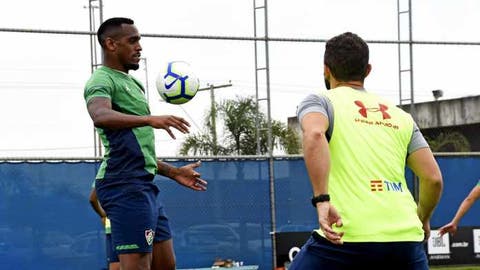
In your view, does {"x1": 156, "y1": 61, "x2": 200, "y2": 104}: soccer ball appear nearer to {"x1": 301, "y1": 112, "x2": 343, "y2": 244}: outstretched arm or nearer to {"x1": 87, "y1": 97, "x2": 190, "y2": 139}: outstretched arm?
{"x1": 87, "y1": 97, "x2": 190, "y2": 139}: outstretched arm

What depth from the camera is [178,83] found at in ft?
30.8

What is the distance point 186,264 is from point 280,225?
1.37 m

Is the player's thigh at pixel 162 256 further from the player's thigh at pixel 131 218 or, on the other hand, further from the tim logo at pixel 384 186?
the tim logo at pixel 384 186

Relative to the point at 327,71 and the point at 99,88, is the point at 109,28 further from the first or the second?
the point at 327,71

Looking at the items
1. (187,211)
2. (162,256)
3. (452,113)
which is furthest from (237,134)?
(452,113)

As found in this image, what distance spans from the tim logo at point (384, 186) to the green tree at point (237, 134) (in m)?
7.97

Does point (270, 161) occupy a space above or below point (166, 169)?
below

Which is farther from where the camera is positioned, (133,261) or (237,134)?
(237,134)

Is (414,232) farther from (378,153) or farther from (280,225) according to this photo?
(280,225)

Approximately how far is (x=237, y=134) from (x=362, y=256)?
8.63 m

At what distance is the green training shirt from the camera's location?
5.91 m

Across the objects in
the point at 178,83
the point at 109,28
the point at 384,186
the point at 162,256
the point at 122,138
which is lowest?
the point at 162,256

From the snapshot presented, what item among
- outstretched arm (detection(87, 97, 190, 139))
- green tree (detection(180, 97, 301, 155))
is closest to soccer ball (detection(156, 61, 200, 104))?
green tree (detection(180, 97, 301, 155))

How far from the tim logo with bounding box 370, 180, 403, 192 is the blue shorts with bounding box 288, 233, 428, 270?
236 millimetres
